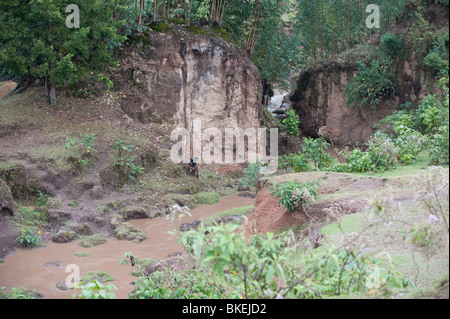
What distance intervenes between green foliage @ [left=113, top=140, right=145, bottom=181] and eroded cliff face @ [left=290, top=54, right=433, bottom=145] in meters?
9.27

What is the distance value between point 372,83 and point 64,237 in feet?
47.6

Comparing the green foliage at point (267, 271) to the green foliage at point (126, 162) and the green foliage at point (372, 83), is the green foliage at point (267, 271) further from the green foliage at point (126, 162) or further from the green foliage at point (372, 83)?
the green foliage at point (372, 83)

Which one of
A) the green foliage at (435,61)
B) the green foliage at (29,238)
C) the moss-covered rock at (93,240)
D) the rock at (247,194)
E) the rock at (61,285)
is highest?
the green foliage at (435,61)

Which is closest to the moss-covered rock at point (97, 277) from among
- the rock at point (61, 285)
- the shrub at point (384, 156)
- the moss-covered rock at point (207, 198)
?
the rock at point (61, 285)

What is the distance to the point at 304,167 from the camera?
467 inches

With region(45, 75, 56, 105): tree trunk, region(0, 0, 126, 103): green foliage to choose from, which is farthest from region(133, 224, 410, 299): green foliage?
region(45, 75, 56, 105): tree trunk

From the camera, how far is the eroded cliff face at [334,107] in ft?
67.9

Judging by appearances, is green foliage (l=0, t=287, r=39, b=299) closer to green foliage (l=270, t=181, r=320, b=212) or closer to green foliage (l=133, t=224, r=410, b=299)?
green foliage (l=133, t=224, r=410, b=299)

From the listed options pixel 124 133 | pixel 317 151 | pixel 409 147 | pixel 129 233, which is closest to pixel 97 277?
pixel 129 233

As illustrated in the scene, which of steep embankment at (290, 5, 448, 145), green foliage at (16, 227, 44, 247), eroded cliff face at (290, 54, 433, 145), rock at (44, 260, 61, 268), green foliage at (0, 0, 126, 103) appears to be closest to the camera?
rock at (44, 260, 61, 268)

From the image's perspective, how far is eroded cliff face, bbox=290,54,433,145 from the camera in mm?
20688

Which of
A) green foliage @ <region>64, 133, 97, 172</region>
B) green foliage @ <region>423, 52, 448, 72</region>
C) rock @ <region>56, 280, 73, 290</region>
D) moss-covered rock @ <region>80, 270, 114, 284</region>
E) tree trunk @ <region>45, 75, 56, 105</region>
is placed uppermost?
green foliage @ <region>423, 52, 448, 72</region>

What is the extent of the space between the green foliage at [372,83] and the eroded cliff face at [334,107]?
17.4 inches

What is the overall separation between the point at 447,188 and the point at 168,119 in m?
14.2
